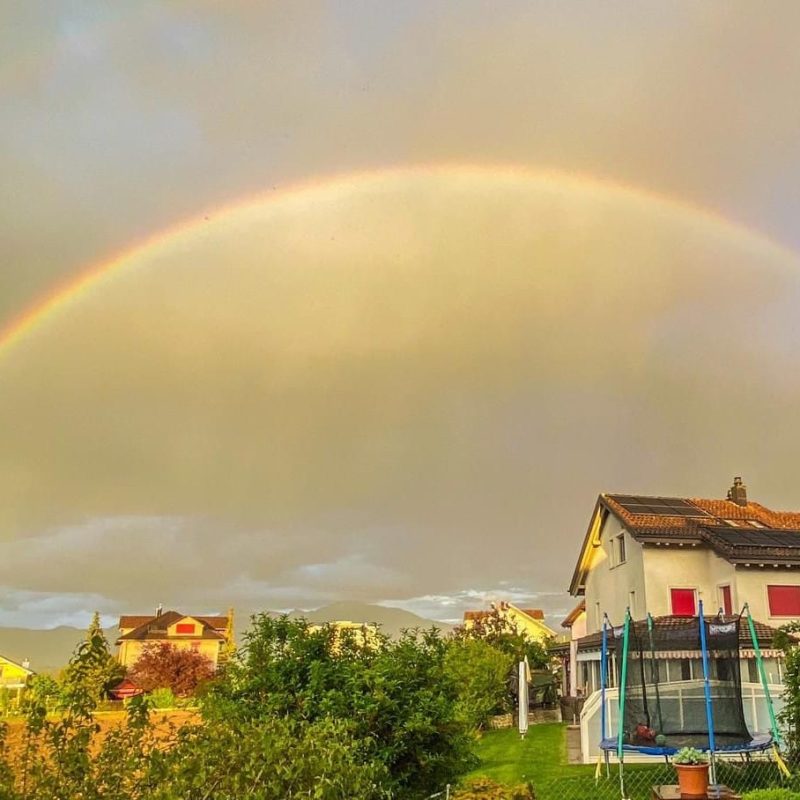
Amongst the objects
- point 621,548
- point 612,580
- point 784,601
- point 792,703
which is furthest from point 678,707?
point 612,580

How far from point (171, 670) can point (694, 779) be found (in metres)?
43.6

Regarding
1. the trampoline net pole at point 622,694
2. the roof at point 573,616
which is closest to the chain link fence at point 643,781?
the trampoline net pole at point 622,694

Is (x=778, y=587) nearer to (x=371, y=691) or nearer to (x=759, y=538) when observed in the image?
(x=759, y=538)

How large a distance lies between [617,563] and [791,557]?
618cm

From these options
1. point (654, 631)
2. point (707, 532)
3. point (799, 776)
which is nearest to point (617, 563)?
point (707, 532)

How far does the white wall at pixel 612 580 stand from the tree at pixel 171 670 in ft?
82.8

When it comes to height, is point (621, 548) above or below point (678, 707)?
above

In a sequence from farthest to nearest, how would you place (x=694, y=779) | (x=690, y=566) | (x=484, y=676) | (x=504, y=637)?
1. (x=504, y=637)
2. (x=484, y=676)
3. (x=690, y=566)
4. (x=694, y=779)

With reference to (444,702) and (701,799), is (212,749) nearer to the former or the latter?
(444,702)

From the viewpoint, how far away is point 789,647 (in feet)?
45.2

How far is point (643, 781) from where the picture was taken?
44.0 ft

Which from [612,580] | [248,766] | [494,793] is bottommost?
[494,793]

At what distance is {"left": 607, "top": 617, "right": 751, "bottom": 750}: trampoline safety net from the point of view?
535 inches

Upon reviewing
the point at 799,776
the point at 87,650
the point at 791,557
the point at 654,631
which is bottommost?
the point at 799,776
